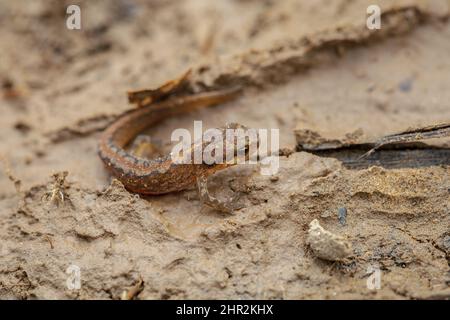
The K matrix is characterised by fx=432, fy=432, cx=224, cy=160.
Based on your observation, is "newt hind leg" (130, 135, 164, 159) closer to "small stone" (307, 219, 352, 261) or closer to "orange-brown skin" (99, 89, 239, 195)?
"orange-brown skin" (99, 89, 239, 195)

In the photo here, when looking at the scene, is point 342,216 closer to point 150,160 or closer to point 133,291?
point 133,291

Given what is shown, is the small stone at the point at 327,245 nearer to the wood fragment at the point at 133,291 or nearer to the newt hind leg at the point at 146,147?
the wood fragment at the point at 133,291

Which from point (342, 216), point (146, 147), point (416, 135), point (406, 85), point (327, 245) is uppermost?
point (406, 85)

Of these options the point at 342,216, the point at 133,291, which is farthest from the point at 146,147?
the point at 342,216

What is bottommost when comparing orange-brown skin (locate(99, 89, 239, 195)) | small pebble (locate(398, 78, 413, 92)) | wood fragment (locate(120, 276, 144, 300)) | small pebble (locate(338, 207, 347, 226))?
wood fragment (locate(120, 276, 144, 300))

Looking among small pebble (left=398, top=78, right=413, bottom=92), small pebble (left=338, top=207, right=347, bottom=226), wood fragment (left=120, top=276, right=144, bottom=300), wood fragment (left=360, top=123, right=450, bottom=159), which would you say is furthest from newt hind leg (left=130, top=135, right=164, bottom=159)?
small pebble (left=398, top=78, right=413, bottom=92)

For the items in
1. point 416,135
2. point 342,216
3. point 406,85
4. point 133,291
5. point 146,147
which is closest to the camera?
point 133,291
